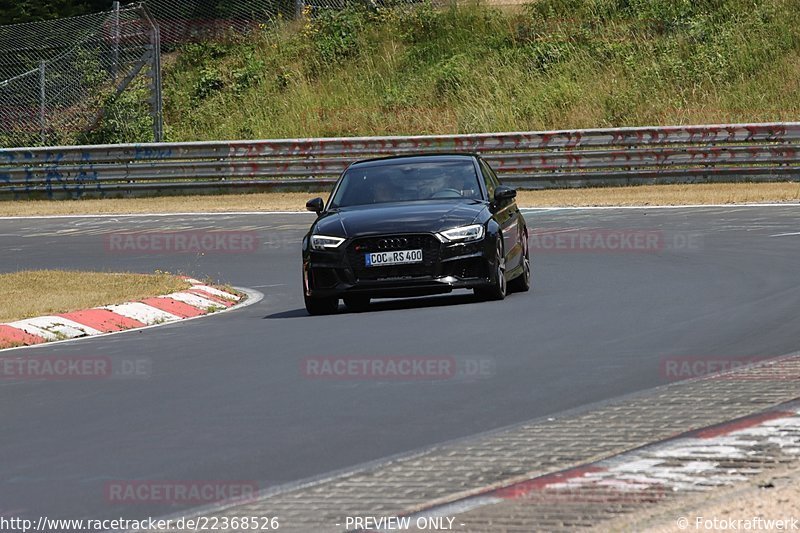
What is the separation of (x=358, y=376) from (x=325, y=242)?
4.52 m

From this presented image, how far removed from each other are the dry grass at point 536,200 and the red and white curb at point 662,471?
770 inches

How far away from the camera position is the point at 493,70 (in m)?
39.2

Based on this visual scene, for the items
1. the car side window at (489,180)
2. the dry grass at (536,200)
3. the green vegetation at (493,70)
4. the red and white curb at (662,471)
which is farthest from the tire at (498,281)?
the green vegetation at (493,70)

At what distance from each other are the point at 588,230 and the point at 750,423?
604 inches

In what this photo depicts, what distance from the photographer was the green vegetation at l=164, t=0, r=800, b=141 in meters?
36.1

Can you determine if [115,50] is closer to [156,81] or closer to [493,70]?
[156,81]

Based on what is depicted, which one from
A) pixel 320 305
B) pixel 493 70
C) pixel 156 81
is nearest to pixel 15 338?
pixel 320 305

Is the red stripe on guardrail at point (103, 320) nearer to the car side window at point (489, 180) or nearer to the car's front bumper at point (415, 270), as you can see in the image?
the car's front bumper at point (415, 270)

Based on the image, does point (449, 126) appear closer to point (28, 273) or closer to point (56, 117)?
point (56, 117)

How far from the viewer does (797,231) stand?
67.9 ft

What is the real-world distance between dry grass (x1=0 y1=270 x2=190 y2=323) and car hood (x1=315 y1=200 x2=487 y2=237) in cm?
232

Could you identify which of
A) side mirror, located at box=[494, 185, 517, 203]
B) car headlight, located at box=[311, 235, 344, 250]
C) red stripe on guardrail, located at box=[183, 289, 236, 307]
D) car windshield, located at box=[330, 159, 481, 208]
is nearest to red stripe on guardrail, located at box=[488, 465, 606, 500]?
car headlight, located at box=[311, 235, 344, 250]

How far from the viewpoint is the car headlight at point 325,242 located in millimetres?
14308

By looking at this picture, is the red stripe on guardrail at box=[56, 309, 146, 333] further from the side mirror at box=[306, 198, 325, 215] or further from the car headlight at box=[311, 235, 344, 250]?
the side mirror at box=[306, 198, 325, 215]
